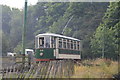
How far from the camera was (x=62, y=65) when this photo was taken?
776 cm

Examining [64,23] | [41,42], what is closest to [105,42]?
[64,23]

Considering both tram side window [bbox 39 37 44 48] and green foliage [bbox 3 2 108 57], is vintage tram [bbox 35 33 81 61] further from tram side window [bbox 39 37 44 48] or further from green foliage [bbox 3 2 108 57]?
green foliage [bbox 3 2 108 57]

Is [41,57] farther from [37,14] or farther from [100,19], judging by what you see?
[37,14]

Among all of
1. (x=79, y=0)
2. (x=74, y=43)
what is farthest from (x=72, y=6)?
(x=74, y=43)

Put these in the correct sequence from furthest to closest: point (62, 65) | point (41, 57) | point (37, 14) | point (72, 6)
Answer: point (37, 14), point (72, 6), point (41, 57), point (62, 65)

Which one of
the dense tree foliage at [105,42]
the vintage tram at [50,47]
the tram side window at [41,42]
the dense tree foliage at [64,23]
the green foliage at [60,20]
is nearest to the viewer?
the vintage tram at [50,47]

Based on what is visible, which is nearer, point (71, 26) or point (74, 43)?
point (74, 43)

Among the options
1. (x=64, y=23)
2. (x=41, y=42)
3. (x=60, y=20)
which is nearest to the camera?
(x=41, y=42)

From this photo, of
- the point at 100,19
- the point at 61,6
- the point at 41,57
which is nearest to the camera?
the point at 41,57

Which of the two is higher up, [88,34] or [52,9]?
[52,9]

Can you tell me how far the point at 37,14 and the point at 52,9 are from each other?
12.3ft

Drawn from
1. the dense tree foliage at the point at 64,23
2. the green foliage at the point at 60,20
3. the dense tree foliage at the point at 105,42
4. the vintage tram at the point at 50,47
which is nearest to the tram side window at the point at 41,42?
the vintage tram at the point at 50,47

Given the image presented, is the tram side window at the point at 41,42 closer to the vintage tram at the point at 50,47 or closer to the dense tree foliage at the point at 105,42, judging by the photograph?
the vintage tram at the point at 50,47

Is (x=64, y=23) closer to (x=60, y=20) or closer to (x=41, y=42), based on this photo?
(x=60, y=20)
